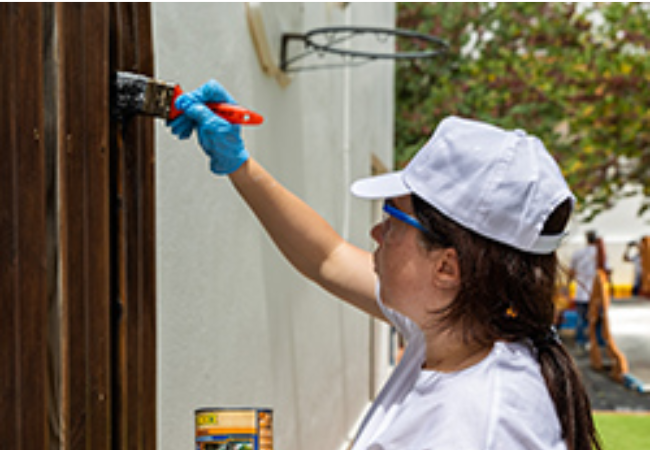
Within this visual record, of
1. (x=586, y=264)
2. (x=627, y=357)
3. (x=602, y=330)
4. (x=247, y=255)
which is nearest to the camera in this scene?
(x=247, y=255)

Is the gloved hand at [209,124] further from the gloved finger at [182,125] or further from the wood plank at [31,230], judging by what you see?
the wood plank at [31,230]

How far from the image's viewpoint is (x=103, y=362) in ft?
5.88

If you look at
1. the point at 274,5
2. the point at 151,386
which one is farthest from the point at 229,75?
the point at 151,386

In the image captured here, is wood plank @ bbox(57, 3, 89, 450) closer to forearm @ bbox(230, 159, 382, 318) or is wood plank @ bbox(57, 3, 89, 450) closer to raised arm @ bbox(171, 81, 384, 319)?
raised arm @ bbox(171, 81, 384, 319)

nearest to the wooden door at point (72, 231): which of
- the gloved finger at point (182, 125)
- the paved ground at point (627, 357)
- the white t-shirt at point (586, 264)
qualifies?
the gloved finger at point (182, 125)

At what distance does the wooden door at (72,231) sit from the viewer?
1459mm

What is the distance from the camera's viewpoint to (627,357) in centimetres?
1391

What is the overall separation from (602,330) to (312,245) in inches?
431

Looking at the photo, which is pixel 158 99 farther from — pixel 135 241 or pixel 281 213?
pixel 281 213

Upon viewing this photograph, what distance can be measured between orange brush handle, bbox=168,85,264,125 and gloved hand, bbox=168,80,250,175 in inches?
0.5

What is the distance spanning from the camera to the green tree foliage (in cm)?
1184

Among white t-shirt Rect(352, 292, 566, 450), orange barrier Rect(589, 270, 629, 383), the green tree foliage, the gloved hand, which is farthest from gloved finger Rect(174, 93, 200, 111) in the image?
orange barrier Rect(589, 270, 629, 383)

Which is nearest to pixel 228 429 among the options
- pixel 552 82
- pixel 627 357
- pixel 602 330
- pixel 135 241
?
pixel 135 241

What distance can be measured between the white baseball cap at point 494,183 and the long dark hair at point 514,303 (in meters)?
0.04
